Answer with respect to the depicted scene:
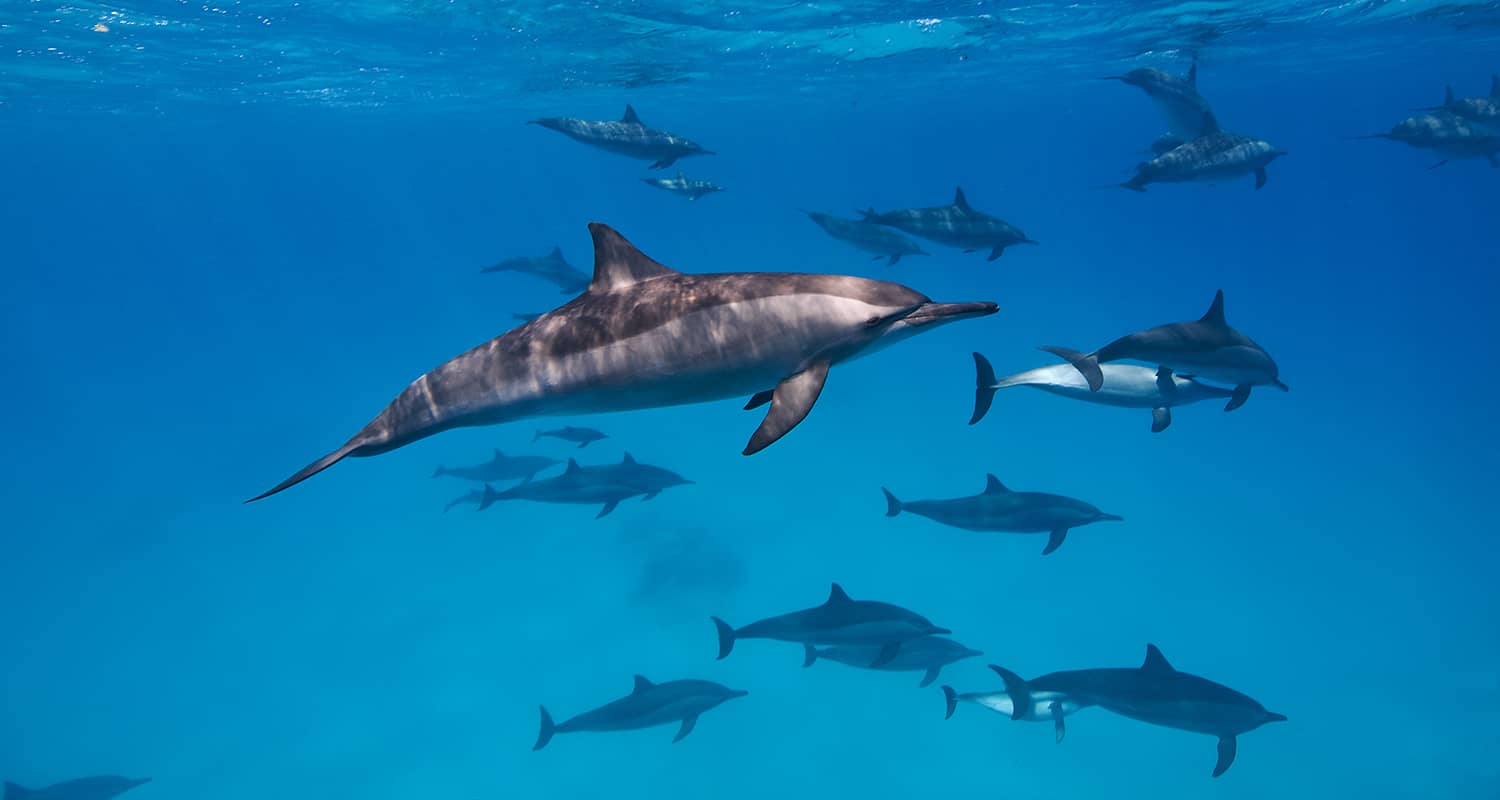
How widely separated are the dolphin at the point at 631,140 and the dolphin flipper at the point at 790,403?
9044 mm

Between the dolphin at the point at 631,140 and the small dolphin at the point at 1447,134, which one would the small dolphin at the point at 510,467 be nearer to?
the dolphin at the point at 631,140

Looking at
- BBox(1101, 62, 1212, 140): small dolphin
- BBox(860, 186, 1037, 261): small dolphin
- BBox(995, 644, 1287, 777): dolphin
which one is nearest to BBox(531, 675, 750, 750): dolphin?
BBox(995, 644, 1287, 777): dolphin

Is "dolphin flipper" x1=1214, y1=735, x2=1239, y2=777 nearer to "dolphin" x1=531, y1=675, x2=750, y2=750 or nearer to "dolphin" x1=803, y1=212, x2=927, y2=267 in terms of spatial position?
"dolphin" x1=531, y1=675, x2=750, y2=750

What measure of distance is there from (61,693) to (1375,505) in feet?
121

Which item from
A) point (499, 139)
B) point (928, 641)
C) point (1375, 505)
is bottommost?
point (1375, 505)

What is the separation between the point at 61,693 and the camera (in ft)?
68.8

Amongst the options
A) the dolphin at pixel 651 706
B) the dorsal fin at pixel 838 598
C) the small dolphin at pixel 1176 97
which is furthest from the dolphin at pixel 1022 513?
the small dolphin at pixel 1176 97

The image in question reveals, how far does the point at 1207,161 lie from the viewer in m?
10.7

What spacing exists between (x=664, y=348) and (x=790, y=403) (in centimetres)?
71

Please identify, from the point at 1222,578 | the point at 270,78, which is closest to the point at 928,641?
the point at 1222,578

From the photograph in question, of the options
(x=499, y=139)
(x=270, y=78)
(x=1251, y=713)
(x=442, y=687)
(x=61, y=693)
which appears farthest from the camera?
(x=499, y=139)

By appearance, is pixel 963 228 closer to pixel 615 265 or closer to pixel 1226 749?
pixel 1226 749

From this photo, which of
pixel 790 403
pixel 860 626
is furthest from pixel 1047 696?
pixel 790 403

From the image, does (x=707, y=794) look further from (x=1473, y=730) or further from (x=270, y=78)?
(x=270, y=78)
